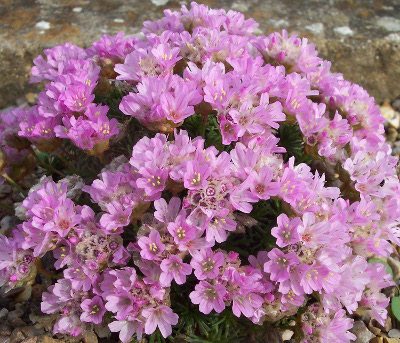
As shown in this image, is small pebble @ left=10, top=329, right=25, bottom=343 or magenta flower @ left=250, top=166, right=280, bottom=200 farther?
small pebble @ left=10, top=329, right=25, bottom=343

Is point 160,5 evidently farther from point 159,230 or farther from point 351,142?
point 159,230

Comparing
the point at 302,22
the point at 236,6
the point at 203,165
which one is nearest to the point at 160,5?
the point at 236,6

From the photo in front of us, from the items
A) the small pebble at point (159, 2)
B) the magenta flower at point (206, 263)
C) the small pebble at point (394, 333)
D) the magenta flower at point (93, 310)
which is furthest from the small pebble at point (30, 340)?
the small pebble at point (159, 2)

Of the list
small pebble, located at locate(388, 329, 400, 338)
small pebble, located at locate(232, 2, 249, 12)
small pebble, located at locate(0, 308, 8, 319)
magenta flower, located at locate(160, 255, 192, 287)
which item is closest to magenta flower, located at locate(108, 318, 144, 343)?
magenta flower, located at locate(160, 255, 192, 287)

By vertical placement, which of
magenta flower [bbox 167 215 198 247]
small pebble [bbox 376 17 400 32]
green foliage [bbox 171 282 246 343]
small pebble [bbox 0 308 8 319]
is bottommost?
small pebble [bbox 0 308 8 319]

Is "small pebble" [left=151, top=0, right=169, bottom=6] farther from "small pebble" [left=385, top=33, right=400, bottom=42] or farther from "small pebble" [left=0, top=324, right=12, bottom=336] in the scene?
"small pebble" [left=0, top=324, right=12, bottom=336]

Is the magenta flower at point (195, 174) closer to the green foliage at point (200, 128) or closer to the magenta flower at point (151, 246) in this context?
the magenta flower at point (151, 246)

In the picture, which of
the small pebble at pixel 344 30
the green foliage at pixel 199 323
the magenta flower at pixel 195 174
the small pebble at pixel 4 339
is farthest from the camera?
the small pebble at pixel 344 30
